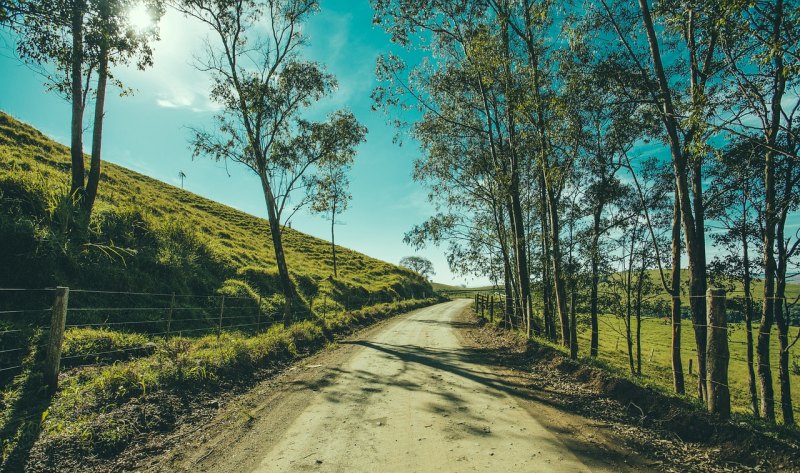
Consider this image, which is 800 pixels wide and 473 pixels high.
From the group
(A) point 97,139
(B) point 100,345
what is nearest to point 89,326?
(B) point 100,345

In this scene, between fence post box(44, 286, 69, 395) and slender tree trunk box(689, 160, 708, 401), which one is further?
slender tree trunk box(689, 160, 708, 401)

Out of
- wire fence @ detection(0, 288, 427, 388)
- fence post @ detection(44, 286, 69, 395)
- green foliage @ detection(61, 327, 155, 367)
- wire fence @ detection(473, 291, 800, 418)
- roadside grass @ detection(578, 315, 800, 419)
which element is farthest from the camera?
roadside grass @ detection(578, 315, 800, 419)

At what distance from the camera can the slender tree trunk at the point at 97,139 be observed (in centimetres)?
1232

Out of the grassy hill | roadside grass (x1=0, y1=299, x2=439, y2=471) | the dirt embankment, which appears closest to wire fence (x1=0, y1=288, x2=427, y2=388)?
roadside grass (x1=0, y1=299, x2=439, y2=471)

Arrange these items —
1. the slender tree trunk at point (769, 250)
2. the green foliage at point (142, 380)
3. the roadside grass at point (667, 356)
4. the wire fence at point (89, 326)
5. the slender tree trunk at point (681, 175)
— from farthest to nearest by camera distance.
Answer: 1. the roadside grass at point (667, 356)
2. the slender tree trunk at point (769, 250)
3. the slender tree trunk at point (681, 175)
4. the wire fence at point (89, 326)
5. the green foliage at point (142, 380)

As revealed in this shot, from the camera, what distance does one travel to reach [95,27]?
1034 cm

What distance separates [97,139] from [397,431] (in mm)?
14150

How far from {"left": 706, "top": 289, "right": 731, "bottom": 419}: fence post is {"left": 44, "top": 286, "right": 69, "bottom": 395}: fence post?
9.23 meters

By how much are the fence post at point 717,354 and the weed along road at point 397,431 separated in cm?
168

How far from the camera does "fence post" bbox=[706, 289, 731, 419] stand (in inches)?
194

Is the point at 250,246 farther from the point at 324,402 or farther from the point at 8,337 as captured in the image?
the point at 324,402

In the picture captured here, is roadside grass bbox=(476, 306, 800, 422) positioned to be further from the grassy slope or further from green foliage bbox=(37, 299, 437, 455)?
the grassy slope

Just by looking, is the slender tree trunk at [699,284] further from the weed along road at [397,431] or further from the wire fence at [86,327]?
the wire fence at [86,327]

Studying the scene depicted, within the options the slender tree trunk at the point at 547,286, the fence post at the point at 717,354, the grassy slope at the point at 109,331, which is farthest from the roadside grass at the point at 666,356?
the grassy slope at the point at 109,331
